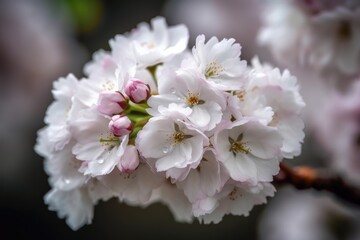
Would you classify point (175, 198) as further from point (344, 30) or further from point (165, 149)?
point (344, 30)

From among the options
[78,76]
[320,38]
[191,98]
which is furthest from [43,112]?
[191,98]

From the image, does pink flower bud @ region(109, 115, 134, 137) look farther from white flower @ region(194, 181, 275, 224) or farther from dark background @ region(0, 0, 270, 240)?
dark background @ region(0, 0, 270, 240)

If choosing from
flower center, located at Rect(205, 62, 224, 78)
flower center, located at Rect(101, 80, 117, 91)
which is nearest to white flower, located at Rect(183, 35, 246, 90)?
flower center, located at Rect(205, 62, 224, 78)

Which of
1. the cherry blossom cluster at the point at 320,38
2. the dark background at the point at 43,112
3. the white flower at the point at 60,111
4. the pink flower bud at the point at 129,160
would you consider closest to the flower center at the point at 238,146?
the pink flower bud at the point at 129,160

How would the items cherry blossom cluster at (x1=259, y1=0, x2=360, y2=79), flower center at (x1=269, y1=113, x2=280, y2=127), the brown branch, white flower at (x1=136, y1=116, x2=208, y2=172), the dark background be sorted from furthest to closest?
the dark background
cherry blossom cluster at (x1=259, y1=0, x2=360, y2=79)
the brown branch
flower center at (x1=269, y1=113, x2=280, y2=127)
white flower at (x1=136, y1=116, x2=208, y2=172)

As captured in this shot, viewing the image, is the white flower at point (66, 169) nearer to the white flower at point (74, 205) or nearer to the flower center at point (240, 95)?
the white flower at point (74, 205)

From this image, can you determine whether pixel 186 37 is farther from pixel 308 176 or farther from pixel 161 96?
pixel 308 176

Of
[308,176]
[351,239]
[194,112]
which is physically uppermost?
[194,112]

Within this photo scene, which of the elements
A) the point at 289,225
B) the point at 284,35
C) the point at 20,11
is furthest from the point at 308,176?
the point at 20,11
